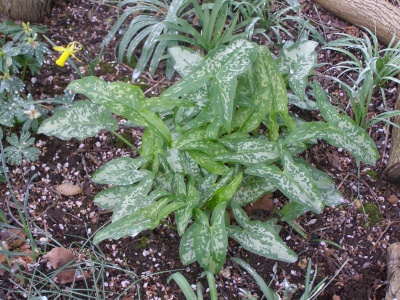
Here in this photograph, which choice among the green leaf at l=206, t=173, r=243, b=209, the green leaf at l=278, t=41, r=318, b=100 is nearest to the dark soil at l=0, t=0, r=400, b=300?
the green leaf at l=206, t=173, r=243, b=209

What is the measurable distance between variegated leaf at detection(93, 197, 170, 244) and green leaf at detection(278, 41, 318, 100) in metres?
0.71

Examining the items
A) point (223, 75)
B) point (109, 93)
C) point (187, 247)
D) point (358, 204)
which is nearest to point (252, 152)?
point (223, 75)

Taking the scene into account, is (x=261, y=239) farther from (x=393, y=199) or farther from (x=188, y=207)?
(x=393, y=199)

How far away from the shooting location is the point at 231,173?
169 centimetres

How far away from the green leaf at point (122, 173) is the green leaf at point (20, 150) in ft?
1.22

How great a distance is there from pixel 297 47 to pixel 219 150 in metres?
0.56

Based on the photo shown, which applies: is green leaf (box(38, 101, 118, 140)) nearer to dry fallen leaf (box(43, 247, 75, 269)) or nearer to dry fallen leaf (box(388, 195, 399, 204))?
dry fallen leaf (box(43, 247, 75, 269))

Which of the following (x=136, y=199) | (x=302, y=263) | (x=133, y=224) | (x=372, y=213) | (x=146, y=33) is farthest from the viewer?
(x=146, y=33)

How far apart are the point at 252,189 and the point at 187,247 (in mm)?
318

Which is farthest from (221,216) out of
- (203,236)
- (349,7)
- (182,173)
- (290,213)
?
(349,7)

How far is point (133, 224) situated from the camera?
154 centimetres

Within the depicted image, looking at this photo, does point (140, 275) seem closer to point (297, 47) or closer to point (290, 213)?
point (290, 213)

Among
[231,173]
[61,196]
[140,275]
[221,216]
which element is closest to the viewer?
[221,216]

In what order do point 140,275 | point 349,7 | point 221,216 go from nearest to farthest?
point 221,216, point 140,275, point 349,7
